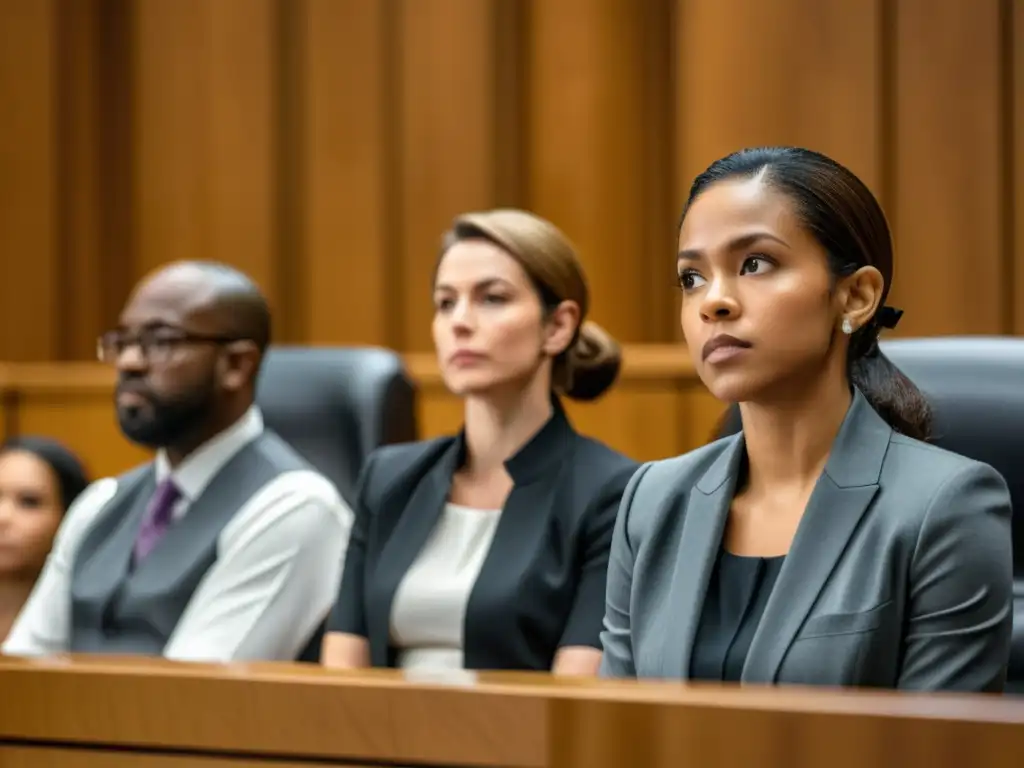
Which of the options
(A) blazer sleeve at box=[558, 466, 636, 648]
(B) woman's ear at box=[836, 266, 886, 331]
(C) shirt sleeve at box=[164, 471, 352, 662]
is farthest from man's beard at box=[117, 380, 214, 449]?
(B) woman's ear at box=[836, 266, 886, 331]

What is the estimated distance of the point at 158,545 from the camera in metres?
2.04

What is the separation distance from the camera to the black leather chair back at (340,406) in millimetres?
2213

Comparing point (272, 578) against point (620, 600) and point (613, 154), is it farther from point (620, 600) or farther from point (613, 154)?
point (613, 154)

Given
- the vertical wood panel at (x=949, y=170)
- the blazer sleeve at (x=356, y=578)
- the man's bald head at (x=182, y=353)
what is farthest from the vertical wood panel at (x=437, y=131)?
the blazer sleeve at (x=356, y=578)

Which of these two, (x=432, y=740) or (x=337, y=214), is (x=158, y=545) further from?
(x=337, y=214)

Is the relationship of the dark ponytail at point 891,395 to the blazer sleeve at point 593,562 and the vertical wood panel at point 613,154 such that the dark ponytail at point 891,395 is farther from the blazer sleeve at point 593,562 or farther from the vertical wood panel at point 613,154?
the vertical wood panel at point 613,154

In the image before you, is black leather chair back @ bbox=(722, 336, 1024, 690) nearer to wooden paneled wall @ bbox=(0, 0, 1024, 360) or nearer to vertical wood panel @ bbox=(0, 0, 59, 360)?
wooden paneled wall @ bbox=(0, 0, 1024, 360)

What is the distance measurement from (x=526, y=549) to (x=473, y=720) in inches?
27.8

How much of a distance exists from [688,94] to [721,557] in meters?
1.55

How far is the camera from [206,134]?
11.4 feet

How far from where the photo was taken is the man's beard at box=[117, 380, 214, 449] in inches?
80.1

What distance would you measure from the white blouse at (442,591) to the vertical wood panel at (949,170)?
1.27 meters

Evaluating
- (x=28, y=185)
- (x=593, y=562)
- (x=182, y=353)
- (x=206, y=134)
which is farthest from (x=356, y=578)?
(x=28, y=185)

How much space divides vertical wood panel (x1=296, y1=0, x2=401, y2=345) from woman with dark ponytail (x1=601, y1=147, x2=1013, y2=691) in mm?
2283
